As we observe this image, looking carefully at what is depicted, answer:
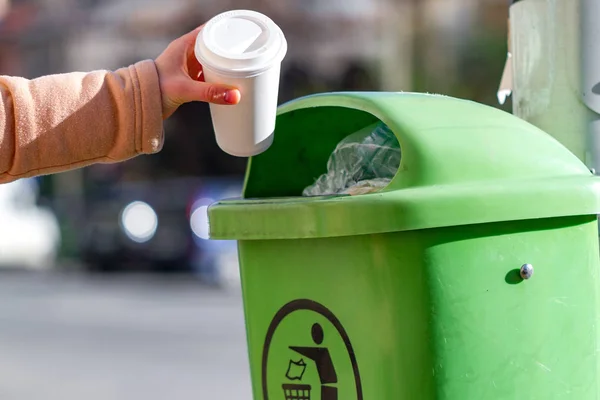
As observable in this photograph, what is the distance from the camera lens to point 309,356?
207 centimetres

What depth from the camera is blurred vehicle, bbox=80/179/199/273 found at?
36.3 feet

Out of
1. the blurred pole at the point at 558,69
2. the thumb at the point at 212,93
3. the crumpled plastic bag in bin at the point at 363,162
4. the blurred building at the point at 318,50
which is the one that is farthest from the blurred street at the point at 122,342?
the thumb at the point at 212,93

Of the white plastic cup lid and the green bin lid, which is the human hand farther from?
the green bin lid

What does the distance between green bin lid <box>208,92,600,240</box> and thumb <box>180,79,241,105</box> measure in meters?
A: 0.27

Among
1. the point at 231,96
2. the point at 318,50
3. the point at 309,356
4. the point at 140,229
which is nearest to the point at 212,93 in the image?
the point at 231,96

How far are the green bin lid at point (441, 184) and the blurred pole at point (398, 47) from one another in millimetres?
11035

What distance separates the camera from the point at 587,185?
6.71ft

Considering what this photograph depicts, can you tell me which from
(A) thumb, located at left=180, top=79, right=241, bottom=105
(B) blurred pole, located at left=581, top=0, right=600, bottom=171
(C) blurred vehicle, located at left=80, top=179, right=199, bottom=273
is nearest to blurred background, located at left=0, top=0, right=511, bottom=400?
(C) blurred vehicle, located at left=80, top=179, right=199, bottom=273

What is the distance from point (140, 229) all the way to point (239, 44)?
9715 mm

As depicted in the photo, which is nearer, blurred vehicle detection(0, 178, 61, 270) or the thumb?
the thumb

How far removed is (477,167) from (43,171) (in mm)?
898

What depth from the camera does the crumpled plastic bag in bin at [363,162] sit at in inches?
89.3

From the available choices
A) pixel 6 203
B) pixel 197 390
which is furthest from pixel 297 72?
pixel 197 390

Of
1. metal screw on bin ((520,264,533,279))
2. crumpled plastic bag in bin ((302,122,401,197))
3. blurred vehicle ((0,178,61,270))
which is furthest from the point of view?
blurred vehicle ((0,178,61,270))
